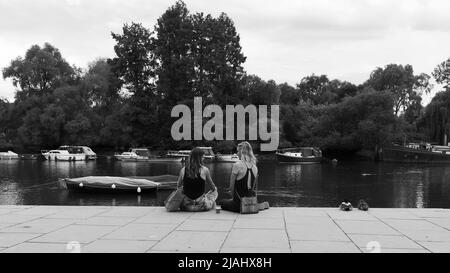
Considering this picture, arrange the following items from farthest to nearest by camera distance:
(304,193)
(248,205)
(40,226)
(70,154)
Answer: (70,154) < (304,193) < (248,205) < (40,226)

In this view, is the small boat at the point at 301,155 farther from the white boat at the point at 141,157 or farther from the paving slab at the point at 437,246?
the paving slab at the point at 437,246

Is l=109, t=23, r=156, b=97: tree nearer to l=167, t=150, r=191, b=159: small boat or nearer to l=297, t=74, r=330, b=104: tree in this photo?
l=167, t=150, r=191, b=159: small boat

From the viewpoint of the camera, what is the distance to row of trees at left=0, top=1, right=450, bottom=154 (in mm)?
82312

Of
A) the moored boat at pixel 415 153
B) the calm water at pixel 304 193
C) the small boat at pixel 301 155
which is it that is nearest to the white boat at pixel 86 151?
the small boat at pixel 301 155

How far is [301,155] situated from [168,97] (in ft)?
81.5

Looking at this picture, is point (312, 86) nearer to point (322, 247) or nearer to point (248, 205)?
point (248, 205)

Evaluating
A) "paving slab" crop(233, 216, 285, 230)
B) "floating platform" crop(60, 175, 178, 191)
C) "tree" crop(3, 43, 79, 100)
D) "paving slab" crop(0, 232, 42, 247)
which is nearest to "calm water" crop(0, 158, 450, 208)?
"floating platform" crop(60, 175, 178, 191)

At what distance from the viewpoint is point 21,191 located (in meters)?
36.0

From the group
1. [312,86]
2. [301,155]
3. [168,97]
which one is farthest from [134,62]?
[312,86]

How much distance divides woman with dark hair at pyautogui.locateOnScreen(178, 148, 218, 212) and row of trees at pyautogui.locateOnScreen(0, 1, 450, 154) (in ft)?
222

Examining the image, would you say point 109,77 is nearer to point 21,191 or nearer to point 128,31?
point 128,31

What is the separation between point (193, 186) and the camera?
1238 cm

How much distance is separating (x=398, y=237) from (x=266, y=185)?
32088 millimetres

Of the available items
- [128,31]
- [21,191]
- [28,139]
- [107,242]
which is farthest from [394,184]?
[28,139]
